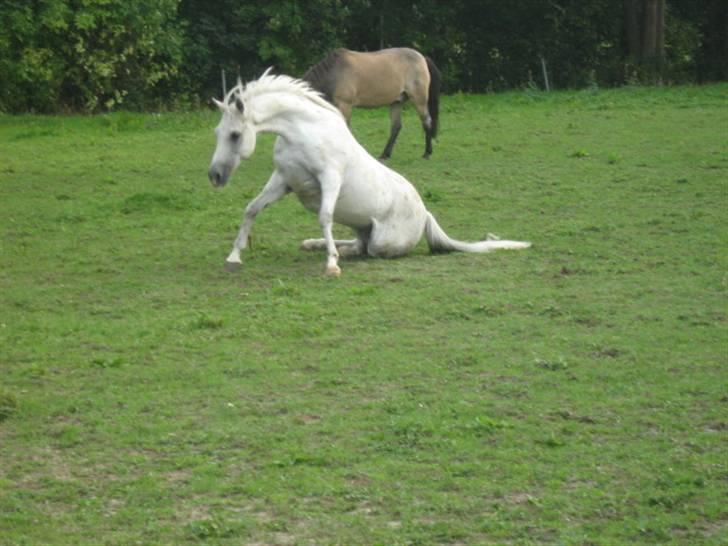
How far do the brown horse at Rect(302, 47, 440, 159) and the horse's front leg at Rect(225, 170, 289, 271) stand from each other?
6.49 m

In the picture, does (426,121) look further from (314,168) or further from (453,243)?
(314,168)

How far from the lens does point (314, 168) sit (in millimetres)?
11070

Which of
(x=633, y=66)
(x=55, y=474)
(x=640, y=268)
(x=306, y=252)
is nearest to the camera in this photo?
(x=55, y=474)

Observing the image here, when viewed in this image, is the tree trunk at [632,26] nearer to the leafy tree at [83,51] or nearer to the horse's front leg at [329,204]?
the leafy tree at [83,51]

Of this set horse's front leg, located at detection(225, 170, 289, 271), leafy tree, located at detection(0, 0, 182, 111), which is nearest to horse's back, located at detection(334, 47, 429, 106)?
horse's front leg, located at detection(225, 170, 289, 271)

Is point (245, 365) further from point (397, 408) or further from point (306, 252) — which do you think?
point (306, 252)

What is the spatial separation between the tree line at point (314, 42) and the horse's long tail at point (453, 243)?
15.6m

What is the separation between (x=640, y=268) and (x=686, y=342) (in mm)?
2406

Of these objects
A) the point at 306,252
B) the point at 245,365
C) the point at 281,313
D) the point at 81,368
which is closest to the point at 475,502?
the point at 245,365

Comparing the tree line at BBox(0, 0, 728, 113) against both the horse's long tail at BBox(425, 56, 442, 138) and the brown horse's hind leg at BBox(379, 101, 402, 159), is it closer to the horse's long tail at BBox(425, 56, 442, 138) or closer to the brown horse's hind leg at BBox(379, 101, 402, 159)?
the horse's long tail at BBox(425, 56, 442, 138)

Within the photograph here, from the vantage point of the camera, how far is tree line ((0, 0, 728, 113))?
26.5 meters

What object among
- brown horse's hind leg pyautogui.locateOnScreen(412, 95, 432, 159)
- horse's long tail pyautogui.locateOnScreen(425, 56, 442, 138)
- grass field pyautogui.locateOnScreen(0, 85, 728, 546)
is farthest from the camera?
horse's long tail pyautogui.locateOnScreen(425, 56, 442, 138)

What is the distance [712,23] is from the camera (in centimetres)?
3456

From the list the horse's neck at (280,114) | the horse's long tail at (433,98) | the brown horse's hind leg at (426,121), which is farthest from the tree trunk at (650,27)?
the horse's neck at (280,114)
